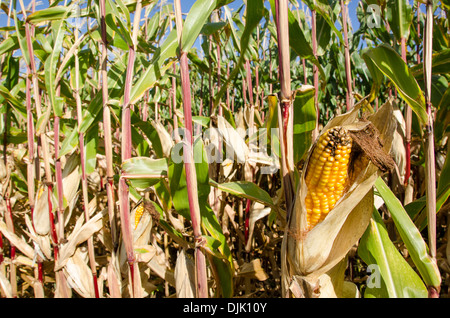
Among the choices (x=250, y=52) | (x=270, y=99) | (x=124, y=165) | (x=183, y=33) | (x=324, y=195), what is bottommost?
(x=324, y=195)

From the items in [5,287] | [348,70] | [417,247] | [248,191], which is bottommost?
[5,287]

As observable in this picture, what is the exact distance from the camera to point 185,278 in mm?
1331

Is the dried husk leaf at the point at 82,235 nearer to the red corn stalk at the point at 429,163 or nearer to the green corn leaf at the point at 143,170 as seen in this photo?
the green corn leaf at the point at 143,170

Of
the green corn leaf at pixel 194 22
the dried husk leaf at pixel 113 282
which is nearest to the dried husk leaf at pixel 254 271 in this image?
the dried husk leaf at pixel 113 282

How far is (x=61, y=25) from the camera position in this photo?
5.82 ft

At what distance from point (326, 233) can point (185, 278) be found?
63cm

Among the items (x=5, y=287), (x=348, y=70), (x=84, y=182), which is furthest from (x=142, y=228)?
(x=348, y=70)

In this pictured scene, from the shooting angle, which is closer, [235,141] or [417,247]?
[417,247]

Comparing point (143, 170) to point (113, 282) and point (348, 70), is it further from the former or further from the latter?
point (348, 70)

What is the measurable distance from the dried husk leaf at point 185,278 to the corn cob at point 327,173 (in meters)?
0.55
